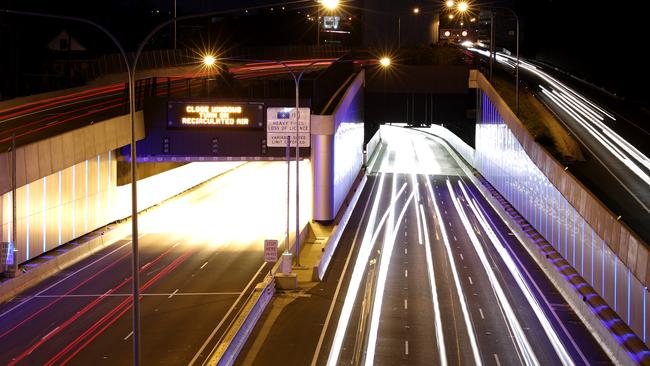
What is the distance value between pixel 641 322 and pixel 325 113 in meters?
24.8

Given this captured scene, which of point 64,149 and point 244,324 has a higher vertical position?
point 64,149

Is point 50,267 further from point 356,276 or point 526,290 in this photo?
point 526,290

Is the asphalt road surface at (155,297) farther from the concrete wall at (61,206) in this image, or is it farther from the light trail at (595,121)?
the light trail at (595,121)

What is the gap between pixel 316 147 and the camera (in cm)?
4356

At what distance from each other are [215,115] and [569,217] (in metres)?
19.0

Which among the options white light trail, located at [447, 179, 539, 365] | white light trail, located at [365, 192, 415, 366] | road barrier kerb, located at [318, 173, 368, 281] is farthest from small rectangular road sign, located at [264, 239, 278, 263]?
white light trail, located at [447, 179, 539, 365]

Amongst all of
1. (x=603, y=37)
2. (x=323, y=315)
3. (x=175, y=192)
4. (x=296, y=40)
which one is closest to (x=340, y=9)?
(x=296, y=40)

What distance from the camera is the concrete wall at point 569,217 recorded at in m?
23.0

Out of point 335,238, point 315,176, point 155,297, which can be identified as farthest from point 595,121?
point 155,297

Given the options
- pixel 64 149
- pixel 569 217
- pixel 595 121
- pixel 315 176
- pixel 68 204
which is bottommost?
pixel 68 204

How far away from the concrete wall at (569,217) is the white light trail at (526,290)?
1.83 m

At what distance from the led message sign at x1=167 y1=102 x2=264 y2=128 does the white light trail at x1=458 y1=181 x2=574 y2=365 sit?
12767mm

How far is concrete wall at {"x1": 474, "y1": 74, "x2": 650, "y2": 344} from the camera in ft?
75.6

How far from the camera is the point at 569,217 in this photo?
32.5 m
